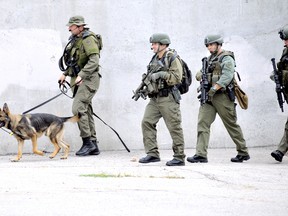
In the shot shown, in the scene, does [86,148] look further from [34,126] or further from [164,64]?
[164,64]

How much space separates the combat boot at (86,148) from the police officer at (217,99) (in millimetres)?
1800

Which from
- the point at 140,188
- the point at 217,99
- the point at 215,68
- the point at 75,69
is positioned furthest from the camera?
the point at 75,69

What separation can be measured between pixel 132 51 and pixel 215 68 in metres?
2.38

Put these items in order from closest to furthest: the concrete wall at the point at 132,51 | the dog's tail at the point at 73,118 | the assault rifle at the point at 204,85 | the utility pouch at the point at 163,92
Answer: the utility pouch at the point at 163,92 → the assault rifle at the point at 204,85 → the dog's tail at the point at 73,118 → the concrete wall at the point at 132,51

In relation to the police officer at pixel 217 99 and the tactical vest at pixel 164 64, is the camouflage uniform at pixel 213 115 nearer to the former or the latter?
the police officer at pixel 217 99

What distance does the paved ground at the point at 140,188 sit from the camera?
8078 millimetres

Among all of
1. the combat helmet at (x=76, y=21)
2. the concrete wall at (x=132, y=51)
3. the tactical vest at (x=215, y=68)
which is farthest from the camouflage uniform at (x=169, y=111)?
the concrete wall at (x=132, y=51)

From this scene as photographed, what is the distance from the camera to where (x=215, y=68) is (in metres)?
11.9

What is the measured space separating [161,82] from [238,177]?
1829mm

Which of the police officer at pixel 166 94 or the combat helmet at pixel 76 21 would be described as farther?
the combat helmet at pixel 76 21

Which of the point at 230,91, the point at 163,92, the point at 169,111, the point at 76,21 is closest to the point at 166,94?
the point at 163,92

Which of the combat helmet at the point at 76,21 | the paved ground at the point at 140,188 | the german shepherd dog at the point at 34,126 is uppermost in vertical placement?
the combat helmet at the point at 76,21

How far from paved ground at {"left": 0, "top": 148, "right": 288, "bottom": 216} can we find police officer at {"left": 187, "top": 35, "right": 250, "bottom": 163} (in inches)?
10.8

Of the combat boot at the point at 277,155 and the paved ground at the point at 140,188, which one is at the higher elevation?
the combat boot at the point at 277,155
